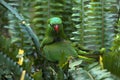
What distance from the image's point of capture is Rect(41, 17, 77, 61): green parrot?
148cm

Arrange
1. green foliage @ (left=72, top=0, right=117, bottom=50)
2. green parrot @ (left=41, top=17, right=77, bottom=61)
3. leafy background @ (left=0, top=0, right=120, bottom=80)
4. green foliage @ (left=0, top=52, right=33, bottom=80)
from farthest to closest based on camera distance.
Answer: green foliage @ (left=72, top=0, right=117, bottom=50) < leafy background @ (left=0, top=0, right=120, bottom=80) < green parrot @ (left=41, top=17, right=77, bottom=61) < green foliage @ (left=0, top=52, right=33, bottom=80)

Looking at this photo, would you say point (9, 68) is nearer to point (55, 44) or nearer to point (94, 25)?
point (55, 44)

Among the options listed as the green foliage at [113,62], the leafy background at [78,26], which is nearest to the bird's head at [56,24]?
the leafy background at [78,26]

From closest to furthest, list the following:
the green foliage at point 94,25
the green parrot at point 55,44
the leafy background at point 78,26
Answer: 1. the green parrot at point 55,44
2. the leafy background at point 78,26
3. the green foliage at point 94,25

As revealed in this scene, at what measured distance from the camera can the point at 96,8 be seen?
1.83 metres

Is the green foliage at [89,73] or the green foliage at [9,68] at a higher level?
the green foliage at [9,68]

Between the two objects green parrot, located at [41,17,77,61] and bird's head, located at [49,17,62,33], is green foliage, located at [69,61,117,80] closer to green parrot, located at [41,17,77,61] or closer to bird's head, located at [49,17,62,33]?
green parrot, located at [41,17,77,61]

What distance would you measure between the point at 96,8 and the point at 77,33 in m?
0.17

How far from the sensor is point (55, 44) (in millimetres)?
1546

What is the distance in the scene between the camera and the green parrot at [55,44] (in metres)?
1.48

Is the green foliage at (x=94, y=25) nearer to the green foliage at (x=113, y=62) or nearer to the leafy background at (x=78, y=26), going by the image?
the leafy background at (x=78, y=26)

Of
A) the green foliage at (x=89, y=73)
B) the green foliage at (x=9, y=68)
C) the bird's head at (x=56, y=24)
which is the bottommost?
the green foliage at (x=89, y=73)

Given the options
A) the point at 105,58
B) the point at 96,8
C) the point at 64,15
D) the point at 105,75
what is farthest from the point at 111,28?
the point at 105,75

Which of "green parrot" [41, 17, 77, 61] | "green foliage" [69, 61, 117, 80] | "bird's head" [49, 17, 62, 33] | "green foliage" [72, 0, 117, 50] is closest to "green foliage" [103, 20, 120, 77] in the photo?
"green foliage" [69, 61, 117, 80]
